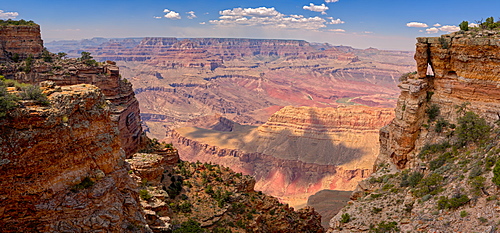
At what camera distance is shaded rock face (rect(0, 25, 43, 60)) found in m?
33.9

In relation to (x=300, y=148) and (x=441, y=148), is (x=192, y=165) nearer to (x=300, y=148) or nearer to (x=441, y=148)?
(x=441, y=148)

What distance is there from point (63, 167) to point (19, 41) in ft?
96.9

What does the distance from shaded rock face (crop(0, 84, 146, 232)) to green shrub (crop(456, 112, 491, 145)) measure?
20.0 meters

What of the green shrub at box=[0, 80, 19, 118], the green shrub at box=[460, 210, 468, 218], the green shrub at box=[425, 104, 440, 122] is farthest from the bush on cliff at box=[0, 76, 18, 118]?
the green shrub at box=[425, 104, 440, 122]

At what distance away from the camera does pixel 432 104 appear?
23.7 metres

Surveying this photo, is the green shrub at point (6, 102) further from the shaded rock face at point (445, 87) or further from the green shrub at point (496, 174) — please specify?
the shaded rock face at point (445, 87)

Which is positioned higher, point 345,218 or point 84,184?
point 84,184

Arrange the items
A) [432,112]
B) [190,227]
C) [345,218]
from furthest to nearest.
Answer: [432,112] → [190,227] → [345,218]

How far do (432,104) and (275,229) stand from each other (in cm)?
1568

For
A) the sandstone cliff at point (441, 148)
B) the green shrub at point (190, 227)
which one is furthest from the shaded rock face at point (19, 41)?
the sandstone cliff at point (441, 148)

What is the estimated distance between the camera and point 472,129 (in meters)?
20.8

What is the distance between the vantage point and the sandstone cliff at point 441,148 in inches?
670

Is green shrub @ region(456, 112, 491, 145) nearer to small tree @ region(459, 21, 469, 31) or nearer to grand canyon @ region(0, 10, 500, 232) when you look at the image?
grand canyon @ region(0, 10, 500, 232)

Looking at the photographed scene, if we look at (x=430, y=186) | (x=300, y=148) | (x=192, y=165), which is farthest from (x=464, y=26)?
(x=300, y=148)
